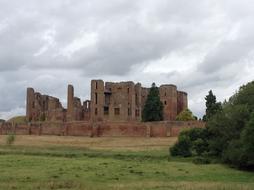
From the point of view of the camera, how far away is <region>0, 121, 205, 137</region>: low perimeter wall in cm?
8724

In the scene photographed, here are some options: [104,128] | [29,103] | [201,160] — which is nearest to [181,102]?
[104,128]

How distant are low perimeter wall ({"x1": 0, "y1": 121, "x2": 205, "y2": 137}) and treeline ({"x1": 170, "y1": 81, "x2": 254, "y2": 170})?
20.8 metres

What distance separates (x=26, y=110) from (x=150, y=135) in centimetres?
3521

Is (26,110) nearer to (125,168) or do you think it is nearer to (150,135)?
(150,135)

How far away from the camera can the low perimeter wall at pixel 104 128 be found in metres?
87.2

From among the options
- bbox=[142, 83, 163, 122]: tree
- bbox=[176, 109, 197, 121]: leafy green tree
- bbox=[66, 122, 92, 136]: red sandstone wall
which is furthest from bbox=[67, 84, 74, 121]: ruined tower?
bbox=[176, 109, 197, 121]: leafy green tree

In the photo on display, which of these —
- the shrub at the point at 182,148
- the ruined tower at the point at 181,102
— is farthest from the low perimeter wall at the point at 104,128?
the ruined tower at the point at 181,102

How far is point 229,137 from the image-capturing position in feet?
184

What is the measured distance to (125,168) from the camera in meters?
42.6

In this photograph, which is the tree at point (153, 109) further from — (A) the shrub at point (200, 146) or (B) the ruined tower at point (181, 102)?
(A) the shrub at point (200, 146)

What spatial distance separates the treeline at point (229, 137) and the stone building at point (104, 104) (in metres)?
43.7

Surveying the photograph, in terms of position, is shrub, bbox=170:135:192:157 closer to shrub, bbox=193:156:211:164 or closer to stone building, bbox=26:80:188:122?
shrub, bbox=193:156:211:164

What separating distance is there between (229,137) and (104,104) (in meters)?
55.2

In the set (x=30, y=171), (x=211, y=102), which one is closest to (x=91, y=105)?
(x=211, y=102)
